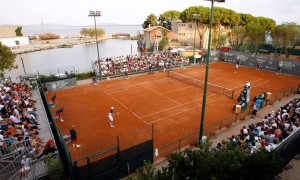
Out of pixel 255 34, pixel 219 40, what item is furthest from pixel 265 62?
pixel 219 40

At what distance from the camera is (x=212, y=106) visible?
68.2ft

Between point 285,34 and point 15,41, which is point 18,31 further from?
point 285,34

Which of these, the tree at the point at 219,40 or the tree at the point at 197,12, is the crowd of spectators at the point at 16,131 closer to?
the tree at the point at 219,40

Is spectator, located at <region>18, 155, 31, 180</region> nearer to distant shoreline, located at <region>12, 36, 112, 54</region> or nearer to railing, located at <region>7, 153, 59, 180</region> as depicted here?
railing, located at <region>7, 153, 59, 180</region>

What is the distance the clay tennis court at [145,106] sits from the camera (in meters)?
15.5

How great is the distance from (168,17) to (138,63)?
62.6 metres

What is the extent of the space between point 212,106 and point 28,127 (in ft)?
53.8

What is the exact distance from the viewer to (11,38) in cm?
9250

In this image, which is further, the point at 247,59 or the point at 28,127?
the point at 247,59

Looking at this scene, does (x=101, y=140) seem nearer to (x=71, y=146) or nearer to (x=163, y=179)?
(x=71, y=146)

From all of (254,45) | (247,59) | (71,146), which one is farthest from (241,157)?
(254,45)

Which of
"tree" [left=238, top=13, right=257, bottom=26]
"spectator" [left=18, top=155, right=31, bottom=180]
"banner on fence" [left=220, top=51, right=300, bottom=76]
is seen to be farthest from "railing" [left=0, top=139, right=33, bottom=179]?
"tree" [left=238, top=13, right=257, bottom=26]

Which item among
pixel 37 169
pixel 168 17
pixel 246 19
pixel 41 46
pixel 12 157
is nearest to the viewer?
pixel 37 169

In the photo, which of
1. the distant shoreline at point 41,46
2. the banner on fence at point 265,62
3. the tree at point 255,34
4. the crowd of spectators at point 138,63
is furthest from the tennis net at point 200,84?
the distant shoreline at point 41,46
